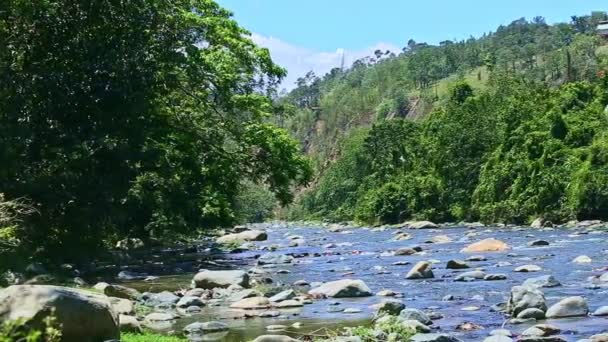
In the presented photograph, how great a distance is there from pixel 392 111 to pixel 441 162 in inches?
3281

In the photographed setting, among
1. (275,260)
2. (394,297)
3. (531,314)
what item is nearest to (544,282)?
(394,297)

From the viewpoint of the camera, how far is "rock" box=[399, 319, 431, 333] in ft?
34.8

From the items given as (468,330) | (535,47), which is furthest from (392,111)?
(468,330)

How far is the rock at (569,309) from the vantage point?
1178 centimetres

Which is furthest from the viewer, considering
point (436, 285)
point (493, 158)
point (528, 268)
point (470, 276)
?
point (493, 158)

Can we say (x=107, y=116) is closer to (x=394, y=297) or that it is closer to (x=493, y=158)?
(x=394, y=297)

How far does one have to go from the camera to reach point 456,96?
3219 inches

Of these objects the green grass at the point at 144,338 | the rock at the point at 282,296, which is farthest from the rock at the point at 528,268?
the green grass at the point at 144,338

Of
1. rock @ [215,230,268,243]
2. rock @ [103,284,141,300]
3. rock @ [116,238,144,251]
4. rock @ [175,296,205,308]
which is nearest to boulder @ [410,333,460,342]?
rock @ [175,296,205,308]

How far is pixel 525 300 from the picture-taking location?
39.2ft

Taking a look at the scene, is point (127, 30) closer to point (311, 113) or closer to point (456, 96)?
point (456, 96)

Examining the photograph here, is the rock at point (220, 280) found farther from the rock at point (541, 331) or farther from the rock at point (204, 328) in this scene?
the rock at point (541, 331)

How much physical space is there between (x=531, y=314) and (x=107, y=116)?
12.3 m

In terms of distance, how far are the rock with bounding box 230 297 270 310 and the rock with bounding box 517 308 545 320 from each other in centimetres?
428
